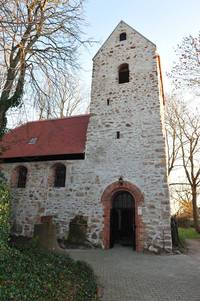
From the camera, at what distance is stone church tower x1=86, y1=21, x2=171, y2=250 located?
11016 mm

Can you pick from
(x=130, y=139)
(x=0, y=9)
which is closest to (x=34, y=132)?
(x=130, y=139)

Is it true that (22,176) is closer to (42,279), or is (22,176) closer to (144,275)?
(144,275)

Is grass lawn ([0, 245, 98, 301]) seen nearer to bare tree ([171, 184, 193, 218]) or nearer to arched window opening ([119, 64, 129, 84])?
arched window opening ([119, 64, 129, 84])

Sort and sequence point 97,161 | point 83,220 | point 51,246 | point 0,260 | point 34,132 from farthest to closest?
point 34,132
point 97,161
point 83,220
point 51,246
point 0,260

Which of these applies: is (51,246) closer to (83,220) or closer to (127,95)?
(83,220)

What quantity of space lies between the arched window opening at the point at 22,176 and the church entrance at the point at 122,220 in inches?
228

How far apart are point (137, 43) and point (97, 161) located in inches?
316

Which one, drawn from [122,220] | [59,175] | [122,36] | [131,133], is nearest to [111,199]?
[122,220]

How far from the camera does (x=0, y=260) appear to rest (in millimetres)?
5324

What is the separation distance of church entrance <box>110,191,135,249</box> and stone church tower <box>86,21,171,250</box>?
14.9 inches

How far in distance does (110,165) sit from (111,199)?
5.94ft

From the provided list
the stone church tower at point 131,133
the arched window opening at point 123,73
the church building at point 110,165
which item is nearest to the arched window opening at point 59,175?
the church building at point 110,165

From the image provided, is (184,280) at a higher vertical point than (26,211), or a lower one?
lower

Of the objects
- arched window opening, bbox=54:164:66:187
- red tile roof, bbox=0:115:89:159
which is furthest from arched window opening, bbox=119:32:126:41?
arched window opening, bbox=54:164:66:187
